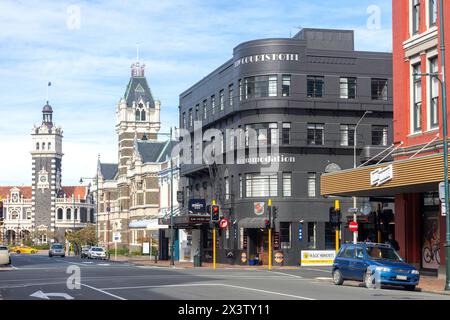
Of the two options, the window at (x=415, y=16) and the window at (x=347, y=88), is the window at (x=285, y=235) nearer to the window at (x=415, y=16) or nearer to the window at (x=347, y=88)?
the window at (x=347, y=88)

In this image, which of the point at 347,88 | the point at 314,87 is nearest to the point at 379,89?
the point at 347,88

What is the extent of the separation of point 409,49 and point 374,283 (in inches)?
527

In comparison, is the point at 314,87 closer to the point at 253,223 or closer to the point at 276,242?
the point at 253,223

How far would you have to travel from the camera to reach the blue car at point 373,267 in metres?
30.3

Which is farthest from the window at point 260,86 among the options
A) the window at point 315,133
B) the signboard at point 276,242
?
the signboard at point 276,242

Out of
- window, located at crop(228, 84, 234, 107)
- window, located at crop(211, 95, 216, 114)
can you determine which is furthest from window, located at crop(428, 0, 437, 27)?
window, located at crop(211, 95, 216, 114)

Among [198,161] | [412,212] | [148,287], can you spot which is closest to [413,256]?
[412,212]

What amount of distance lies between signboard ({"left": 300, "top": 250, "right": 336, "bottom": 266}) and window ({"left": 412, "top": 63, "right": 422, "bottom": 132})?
61.8 feet

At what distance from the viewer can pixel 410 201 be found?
135 ft

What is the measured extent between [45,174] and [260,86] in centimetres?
13847

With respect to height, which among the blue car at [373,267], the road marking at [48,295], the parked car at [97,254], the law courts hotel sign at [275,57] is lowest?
the parked car at [97,254]

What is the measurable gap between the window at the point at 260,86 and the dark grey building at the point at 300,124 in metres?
0.07
